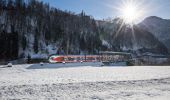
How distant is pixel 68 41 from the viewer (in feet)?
456

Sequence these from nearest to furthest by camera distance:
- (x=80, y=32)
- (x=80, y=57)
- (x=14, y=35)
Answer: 1. (x=80, y=57)
2. (x=14, y=35)
3. (x=80, y=32)

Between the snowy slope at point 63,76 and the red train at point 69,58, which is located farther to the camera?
the red train at point 69,58

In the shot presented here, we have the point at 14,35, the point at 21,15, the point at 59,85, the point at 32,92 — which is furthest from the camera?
the point at 21,15

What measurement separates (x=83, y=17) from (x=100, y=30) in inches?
720

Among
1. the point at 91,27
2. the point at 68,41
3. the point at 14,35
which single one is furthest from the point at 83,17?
the point at 14,35

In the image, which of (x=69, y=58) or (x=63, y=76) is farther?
(x=69, y=58)

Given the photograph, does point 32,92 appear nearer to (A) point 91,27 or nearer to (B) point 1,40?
(B) point 1,40

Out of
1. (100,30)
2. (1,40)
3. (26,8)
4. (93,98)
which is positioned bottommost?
(93,98)

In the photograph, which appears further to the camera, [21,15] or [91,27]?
[91,27]

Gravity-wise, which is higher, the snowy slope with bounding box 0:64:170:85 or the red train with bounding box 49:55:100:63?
→ the red train with bounding box 49:55:100:63

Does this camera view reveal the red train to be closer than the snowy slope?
No

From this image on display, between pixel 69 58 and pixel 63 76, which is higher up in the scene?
pixel 69 58

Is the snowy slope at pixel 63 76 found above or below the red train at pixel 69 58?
below

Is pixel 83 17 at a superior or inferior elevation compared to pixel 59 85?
superior
